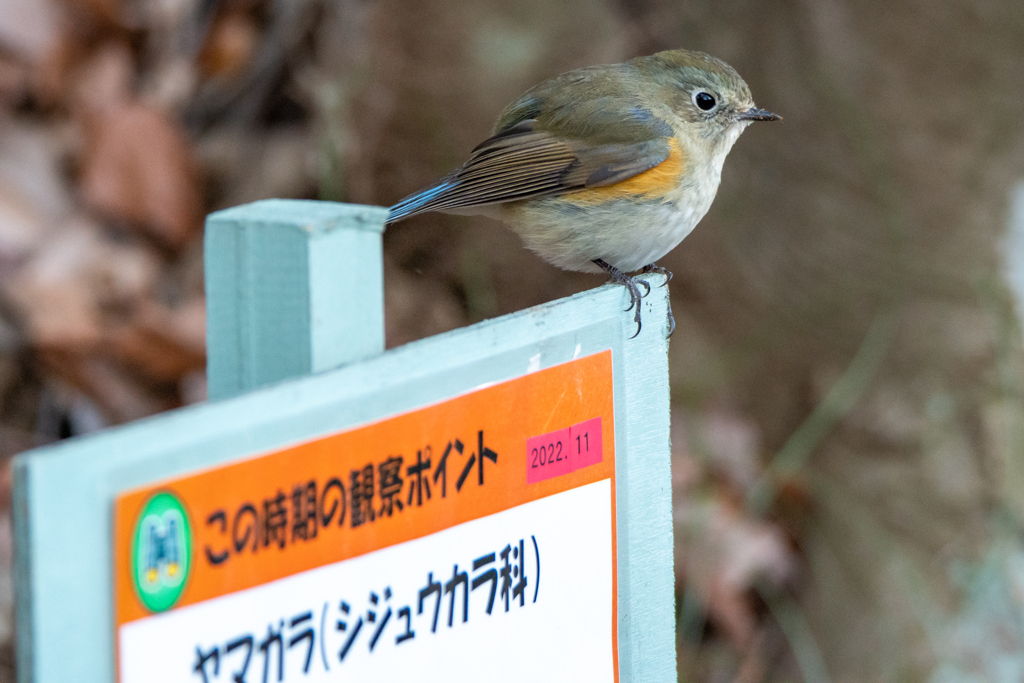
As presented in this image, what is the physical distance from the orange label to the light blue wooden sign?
0.03 feet

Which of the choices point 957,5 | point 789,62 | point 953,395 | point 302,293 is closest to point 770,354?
point 953,395

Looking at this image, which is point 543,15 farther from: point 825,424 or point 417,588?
point 417,588

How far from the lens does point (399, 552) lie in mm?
1194

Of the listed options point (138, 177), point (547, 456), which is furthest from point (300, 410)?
point (138, 177)

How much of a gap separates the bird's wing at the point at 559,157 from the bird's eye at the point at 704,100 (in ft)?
0.52

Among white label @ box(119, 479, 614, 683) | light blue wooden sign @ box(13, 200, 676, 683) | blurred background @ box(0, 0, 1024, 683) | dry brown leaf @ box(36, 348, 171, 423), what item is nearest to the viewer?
light blue wooden sign @ box(13, 200, 676, 683)

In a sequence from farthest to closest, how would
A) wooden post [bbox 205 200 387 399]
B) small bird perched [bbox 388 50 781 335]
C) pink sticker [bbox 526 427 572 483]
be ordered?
small bird perched [bbox 388 50 781 335] < pink sticker [bbox 526 427 572 483] < wooden post [bbox 205 200 387 399]

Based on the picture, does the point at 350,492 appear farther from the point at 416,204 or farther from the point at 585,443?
the point at 416,204

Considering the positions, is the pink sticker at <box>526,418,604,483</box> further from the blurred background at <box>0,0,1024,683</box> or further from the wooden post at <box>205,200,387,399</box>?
the blurred background at <box>0,0,1024,683</box>

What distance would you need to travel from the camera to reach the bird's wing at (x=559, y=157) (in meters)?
2.32

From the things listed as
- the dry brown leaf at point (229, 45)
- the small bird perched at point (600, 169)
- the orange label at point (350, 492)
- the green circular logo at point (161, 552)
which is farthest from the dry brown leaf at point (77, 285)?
the green circular logo at point (161, 552)

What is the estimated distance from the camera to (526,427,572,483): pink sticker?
138 centimetres

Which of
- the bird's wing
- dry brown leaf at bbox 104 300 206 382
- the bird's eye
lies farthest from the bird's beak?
dry brown leaf at bbox 104 300 206 382

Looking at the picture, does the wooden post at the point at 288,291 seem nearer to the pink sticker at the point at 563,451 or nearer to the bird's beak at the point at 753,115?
the pink sticker at the point at 563,451
